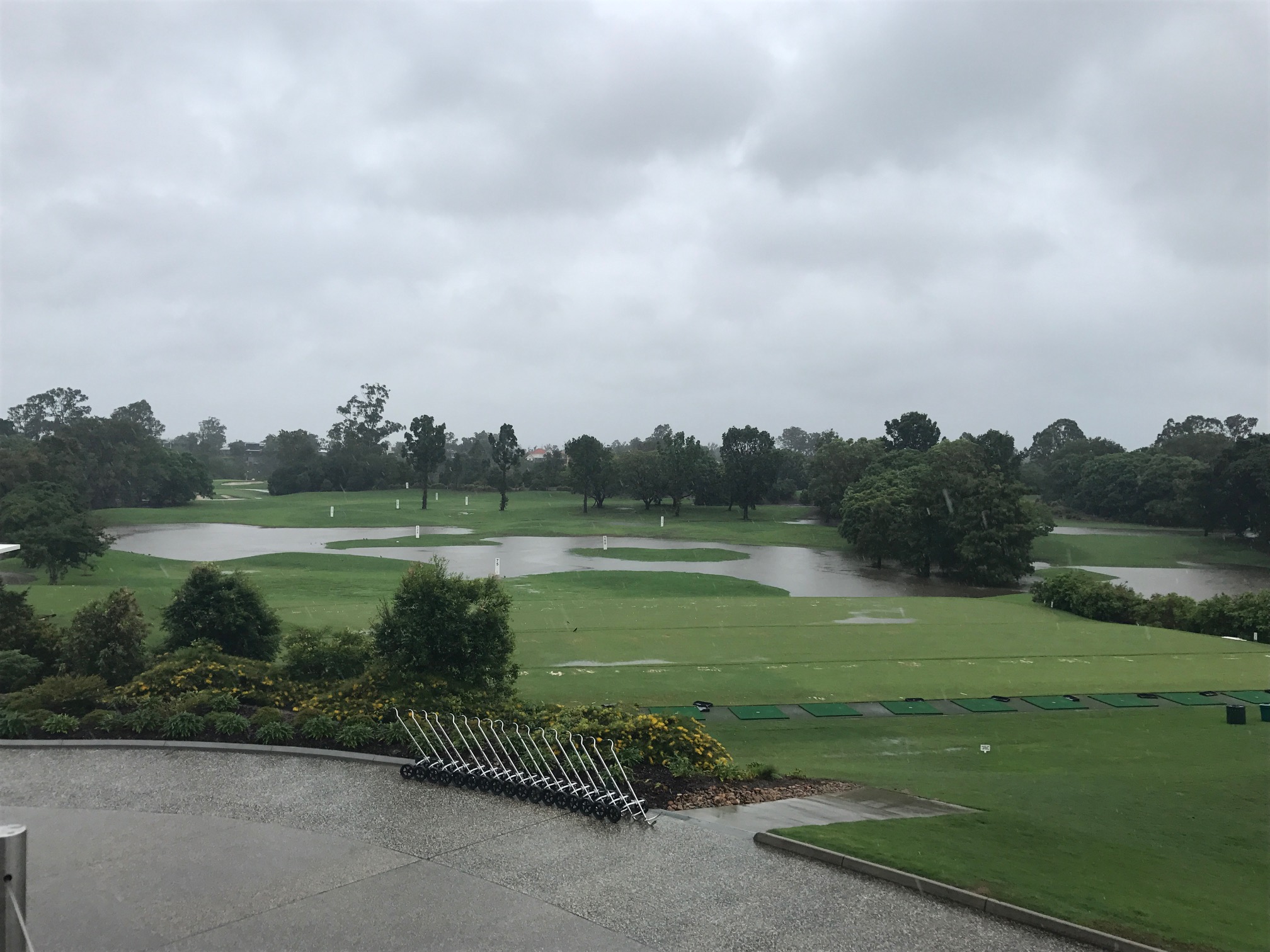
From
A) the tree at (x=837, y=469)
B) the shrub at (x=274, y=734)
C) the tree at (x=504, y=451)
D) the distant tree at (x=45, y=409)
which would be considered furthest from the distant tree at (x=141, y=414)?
the shrub at (x=274, y=734)

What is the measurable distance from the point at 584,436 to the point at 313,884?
80.8 meters

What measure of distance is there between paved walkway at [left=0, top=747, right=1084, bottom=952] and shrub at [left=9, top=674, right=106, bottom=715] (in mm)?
3236

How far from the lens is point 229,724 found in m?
14.3

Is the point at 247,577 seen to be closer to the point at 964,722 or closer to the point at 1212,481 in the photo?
the point at 964,722

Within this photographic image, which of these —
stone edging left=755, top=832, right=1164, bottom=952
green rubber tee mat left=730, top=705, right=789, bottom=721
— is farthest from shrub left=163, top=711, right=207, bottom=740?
green rubber tee mat left=730, top=705, right=789, bottom=721

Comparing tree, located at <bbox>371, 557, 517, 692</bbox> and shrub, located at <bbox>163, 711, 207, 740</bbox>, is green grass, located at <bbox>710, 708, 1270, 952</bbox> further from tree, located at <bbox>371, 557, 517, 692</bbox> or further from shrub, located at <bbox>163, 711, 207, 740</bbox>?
shrub, located at <bbox>163, 711, 207, 740</bbox>

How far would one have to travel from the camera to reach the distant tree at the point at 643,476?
91562 millimetres

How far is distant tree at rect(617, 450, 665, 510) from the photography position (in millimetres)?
91562

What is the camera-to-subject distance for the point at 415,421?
86.9 m

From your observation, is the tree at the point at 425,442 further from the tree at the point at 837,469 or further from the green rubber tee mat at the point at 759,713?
the green rubber tee mat at the point at 759,713

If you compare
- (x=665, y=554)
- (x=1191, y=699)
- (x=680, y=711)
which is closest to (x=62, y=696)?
(x=680, y=711)

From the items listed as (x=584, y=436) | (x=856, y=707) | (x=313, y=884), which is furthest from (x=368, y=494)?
(x=313, y=884)

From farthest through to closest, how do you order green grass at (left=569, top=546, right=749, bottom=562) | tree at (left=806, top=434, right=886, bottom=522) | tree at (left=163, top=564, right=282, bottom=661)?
tree at (left=806, top=434, right=886, bottom=522)
green grass at (left=569, top=546, right=749, bottom=562)
tree at (left=163, top=564, right=282, bottom=661)

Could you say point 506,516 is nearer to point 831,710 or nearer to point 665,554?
point 665,554
